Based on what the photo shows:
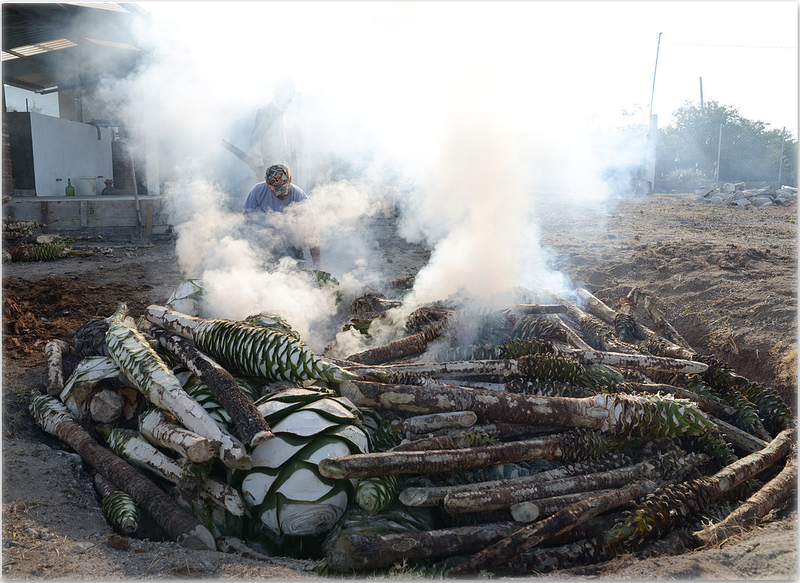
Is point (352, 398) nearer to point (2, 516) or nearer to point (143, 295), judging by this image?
point (2, 516)

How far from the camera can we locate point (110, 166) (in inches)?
570

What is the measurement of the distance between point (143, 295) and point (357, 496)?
4.27m

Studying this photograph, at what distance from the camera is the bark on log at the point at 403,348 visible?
289cm

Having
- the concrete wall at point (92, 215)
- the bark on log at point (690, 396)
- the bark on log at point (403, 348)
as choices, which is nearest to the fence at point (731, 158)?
the concrete wall at point (92, 215)

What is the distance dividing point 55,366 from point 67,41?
1255cm

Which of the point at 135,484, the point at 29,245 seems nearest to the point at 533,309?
the point at 135,484

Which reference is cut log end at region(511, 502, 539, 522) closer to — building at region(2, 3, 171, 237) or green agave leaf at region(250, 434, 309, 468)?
green agave leaf at region(250, 434, 309, 468)

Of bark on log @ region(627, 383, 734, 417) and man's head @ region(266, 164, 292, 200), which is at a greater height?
man's head @ region(266, 164, 292, 200)

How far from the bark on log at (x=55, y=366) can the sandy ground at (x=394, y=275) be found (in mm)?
161

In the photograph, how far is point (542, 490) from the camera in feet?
6.57

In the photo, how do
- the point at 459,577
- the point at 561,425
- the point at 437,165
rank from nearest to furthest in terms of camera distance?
the point at 459,577
the point at 561,425
the point at 437,165

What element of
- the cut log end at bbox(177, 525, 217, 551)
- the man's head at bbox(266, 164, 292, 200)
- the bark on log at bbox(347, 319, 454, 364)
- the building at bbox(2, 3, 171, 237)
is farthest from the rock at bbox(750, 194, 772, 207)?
the cut log end at bbox(177, 525, 217, 551)

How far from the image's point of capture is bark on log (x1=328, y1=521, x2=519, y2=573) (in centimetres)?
171

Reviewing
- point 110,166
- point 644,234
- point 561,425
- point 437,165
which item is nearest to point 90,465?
point 561,425
